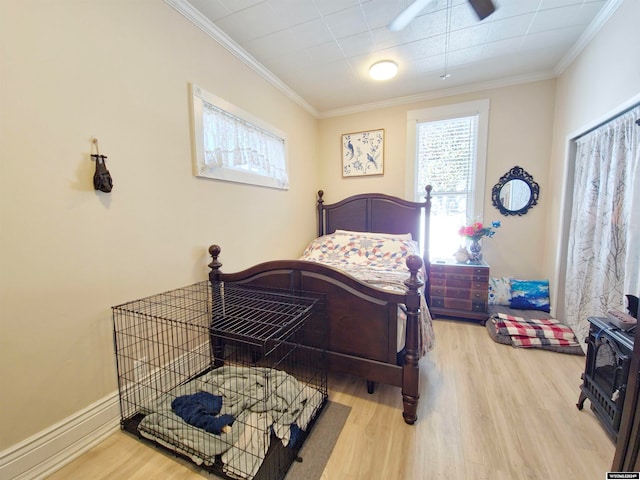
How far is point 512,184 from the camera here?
307cm

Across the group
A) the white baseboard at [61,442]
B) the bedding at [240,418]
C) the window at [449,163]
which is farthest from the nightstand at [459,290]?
the white baseboard at [61,442]

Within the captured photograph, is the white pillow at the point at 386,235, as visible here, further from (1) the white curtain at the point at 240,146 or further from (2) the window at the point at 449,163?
(1) the white curtain at the point at 240,146

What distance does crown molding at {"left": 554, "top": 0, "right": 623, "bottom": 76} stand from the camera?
188 centimetres

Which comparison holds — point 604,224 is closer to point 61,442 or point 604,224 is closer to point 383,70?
point 383,70

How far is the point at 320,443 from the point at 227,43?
2925 millimetres

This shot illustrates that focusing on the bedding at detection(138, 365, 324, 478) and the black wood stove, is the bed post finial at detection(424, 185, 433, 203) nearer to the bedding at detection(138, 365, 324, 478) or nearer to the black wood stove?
the black wood stove

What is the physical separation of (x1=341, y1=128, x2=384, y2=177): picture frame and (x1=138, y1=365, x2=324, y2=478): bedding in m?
2.81

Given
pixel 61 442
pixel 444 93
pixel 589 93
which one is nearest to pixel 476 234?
pixel 589 93

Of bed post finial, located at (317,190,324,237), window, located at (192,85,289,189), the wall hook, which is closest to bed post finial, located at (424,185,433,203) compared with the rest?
bed post finial, located at (317,190,324,237)

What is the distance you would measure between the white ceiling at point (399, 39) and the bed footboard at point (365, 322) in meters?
1.67

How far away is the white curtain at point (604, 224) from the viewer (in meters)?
1.70

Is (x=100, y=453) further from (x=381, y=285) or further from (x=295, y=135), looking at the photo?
(x=295, y=135)

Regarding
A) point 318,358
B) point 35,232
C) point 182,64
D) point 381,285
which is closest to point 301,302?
point 318,358

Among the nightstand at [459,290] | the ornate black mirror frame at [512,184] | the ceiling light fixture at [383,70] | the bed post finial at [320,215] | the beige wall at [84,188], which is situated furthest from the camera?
the bed post finial at [320,215]
